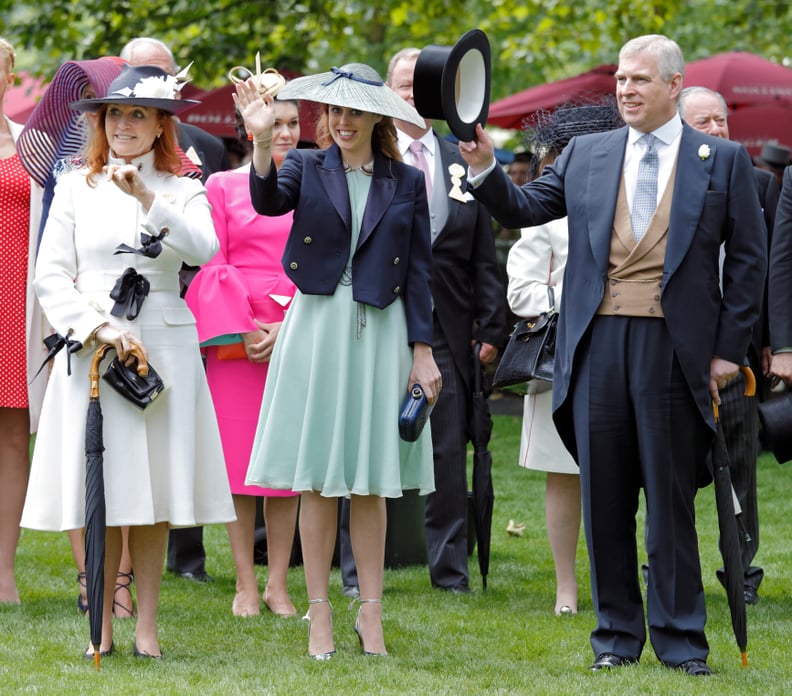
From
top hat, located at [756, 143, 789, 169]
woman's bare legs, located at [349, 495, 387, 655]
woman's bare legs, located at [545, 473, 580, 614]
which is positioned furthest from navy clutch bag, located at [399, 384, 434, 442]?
top hat, located at [756, 143, 789, 169]

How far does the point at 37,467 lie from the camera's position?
545cm

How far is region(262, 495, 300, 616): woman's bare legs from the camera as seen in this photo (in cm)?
661

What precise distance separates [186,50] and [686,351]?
12696 millimetres

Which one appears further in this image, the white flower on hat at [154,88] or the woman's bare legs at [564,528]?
the woman's bare legs at [564,528]

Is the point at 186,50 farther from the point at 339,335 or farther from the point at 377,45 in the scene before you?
the point at 339,335

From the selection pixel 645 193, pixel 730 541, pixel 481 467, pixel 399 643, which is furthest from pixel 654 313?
pixel 481 467

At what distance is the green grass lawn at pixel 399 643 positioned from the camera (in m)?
5.11

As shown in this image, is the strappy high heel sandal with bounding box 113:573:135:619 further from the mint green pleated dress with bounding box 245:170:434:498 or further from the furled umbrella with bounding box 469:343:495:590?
the furled umbrella with bounding box 469:343:495:590

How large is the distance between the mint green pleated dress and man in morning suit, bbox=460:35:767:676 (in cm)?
65

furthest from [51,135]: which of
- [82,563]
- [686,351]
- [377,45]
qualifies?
[377,45]

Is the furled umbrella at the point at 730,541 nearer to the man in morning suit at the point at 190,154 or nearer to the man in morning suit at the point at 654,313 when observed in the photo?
the man in morning suit at the point at 654,313

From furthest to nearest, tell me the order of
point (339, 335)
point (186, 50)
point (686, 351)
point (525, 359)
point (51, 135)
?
point (186, 50) < point (525, 359) < point (51, 135) < point (339, 335) < point (686, 351)

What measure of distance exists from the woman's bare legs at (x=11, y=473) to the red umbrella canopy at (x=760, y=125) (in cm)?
929

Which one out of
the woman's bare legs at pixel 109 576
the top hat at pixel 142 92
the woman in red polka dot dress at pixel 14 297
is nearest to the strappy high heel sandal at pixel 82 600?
the woman in red polka dot dress at pixel 14 297
